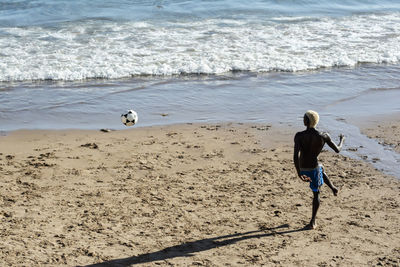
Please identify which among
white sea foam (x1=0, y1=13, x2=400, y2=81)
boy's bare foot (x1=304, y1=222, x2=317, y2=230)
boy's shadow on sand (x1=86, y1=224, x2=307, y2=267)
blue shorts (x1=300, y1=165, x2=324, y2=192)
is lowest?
boy's shadow on sand (x1=86, y1=224, x2=307, y2=267)

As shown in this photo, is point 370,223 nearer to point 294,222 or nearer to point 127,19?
point 294,222

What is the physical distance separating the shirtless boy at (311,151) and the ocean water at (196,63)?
2.55 meters

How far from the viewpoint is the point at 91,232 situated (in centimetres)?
667

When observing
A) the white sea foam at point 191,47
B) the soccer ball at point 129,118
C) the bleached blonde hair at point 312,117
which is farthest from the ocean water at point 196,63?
the bleached blonde hair at point 312,117

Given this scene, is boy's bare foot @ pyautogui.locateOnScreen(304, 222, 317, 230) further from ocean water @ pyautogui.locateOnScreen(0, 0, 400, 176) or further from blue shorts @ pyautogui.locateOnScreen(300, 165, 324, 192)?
ocean water @ pyautogui.locateOnScreen(0, 0, 400, 176)

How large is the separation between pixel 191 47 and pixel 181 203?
10332 millimetres

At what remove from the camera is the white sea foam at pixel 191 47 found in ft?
48.9

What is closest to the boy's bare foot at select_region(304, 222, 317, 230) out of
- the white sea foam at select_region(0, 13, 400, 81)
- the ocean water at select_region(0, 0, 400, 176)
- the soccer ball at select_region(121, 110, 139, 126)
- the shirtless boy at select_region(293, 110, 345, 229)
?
the shirtless boy at select_region(293, 110, 345, 229)

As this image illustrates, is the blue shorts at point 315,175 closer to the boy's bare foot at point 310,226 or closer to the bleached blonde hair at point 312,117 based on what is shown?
the boy's bare foot at point 310,226

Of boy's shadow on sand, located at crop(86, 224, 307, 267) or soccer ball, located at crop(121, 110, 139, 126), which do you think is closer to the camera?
boy's shadow on sand, located at crop(86, 224, 307, 267)

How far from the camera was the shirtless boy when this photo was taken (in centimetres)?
671

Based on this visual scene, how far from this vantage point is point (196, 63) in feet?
50.1

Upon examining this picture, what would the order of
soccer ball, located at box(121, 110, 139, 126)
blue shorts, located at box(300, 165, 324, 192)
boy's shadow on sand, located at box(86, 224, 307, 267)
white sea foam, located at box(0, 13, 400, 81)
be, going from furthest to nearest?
white sea foam, located at box(0, 13, 400, 81) → soccer ball, located at box(121, 110, 139, 126) → blue shorts, located at box(300, 165, 324, 192) → boy's shadow on sand, located at box(86, 224, 307, 267)

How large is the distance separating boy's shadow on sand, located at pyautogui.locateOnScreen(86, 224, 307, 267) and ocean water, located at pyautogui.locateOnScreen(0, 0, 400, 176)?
10.4ft
